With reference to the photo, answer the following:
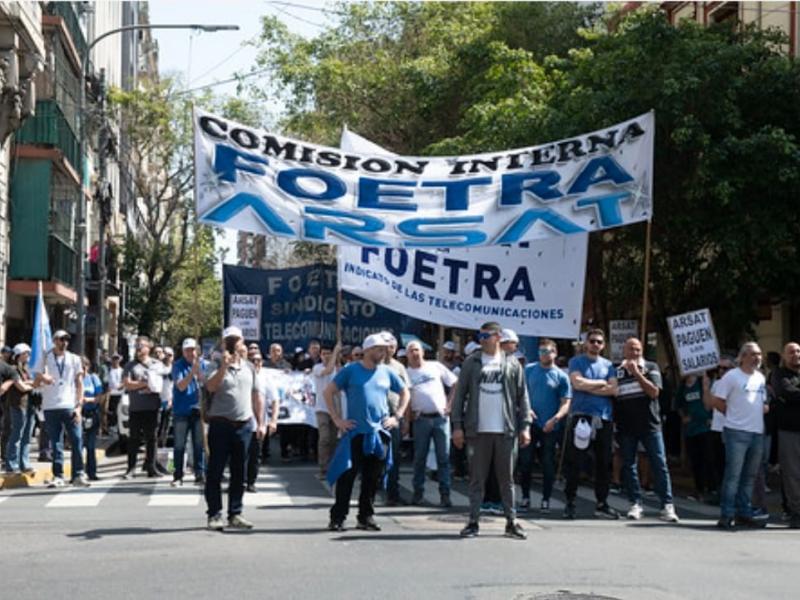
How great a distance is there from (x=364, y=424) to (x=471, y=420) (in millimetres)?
926

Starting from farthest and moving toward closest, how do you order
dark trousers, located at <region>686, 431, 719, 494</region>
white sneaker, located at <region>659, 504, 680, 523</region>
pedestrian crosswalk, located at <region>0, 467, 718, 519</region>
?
dark trousers, located at <region>686, 431, 719, 494</region> < pedestrian crosswalk, located at <region>0, 467, 718, 519</region> < white sneaker, located at <region>659, 504, 680, 523</region>

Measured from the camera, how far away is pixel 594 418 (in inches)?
548

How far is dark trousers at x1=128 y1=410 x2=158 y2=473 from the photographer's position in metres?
18.2

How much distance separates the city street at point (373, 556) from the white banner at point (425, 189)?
2985 millimetres

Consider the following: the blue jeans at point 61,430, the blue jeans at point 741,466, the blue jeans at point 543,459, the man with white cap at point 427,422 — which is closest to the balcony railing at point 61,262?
the blue jeans at point 61,430

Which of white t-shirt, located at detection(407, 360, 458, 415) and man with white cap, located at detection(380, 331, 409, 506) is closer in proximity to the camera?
man with white cap, located at detection(380, 331, 409, 506)

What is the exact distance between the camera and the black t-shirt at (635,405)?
45.8 ft

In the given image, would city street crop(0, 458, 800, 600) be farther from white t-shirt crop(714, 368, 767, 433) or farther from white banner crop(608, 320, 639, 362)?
white banner crop(608, 320, 639, 362)

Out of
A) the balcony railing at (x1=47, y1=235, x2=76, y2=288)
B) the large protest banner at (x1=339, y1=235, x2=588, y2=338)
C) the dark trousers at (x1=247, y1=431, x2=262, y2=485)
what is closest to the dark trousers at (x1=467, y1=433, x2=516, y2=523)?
the large protest banner at (x1=339, y1=235, x2=588, y2=338)

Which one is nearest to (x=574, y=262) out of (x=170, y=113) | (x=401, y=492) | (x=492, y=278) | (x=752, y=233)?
(x=492, y=278)

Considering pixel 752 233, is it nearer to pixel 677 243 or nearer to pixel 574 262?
pixel 677 243

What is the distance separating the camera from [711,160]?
2058 centimetres

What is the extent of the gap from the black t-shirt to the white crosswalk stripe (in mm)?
5513

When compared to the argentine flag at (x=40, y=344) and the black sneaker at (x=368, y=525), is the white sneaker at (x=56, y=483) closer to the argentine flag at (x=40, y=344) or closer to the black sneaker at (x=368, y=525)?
the argentine flag at (x=40, y=344)
